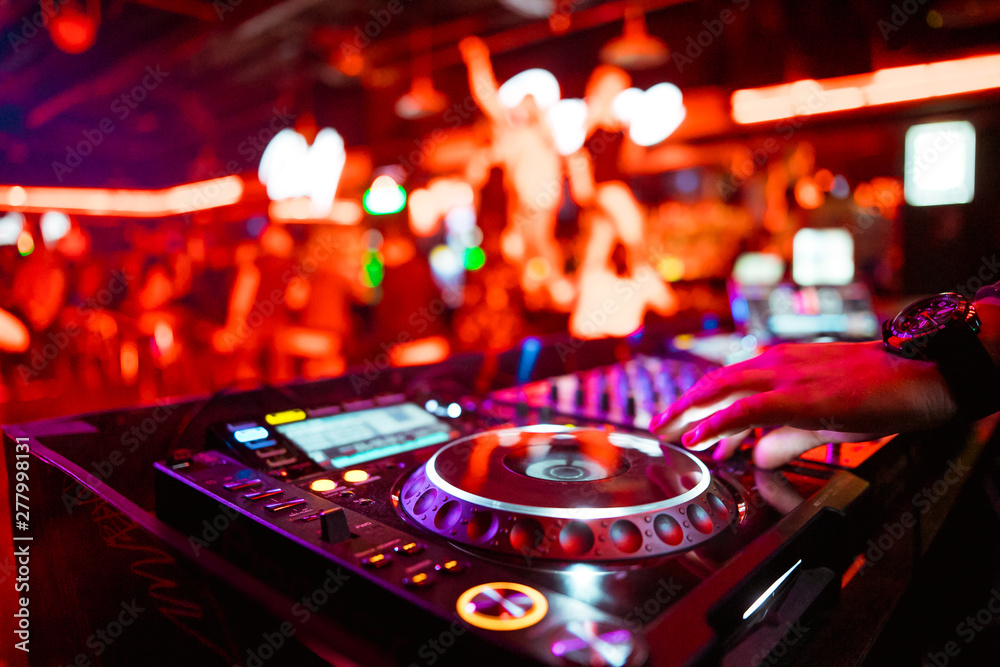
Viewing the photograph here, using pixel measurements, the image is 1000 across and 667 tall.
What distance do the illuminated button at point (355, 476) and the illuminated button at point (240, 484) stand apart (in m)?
0.11

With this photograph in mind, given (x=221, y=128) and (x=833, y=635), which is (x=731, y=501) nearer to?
(x=833, y=635)

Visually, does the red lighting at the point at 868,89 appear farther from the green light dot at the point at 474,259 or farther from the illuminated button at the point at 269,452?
the illuminated button at the point at 269,452

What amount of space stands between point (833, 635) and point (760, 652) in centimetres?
18

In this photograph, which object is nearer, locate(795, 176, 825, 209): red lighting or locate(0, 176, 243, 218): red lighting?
locate(0, 176, 243, 218): red lighting

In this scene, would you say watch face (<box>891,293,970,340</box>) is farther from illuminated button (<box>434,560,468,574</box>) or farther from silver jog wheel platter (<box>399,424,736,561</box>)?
illuminated button (<box>434,560,468,574</box>)

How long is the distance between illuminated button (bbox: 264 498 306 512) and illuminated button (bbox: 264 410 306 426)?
0.90 feet

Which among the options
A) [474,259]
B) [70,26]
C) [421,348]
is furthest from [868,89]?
[70,26]

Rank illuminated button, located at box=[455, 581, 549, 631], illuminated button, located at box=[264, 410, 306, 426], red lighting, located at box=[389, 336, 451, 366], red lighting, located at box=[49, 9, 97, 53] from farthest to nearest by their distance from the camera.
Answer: red lighting, located at box=[389, 336, 451, 366], red lighting, located at box=[49, 9, 97, 53], illuminated button, located at box=[264, 410, 306, 426], illuminated button, located at box=[455, 581, 549, 631]

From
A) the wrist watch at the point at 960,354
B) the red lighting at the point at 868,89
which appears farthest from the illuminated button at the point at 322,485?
the red lighting at the point at 868,89

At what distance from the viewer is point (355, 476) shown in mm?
768

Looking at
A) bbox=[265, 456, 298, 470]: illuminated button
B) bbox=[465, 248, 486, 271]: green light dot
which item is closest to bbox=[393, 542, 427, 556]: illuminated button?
bbox=[265, 456, 298, 470]: illuminated button

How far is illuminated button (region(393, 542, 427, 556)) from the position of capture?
52 cm

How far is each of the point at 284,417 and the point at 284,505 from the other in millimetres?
306

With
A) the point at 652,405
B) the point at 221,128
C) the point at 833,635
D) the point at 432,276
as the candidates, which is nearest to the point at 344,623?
the point at 833,635
